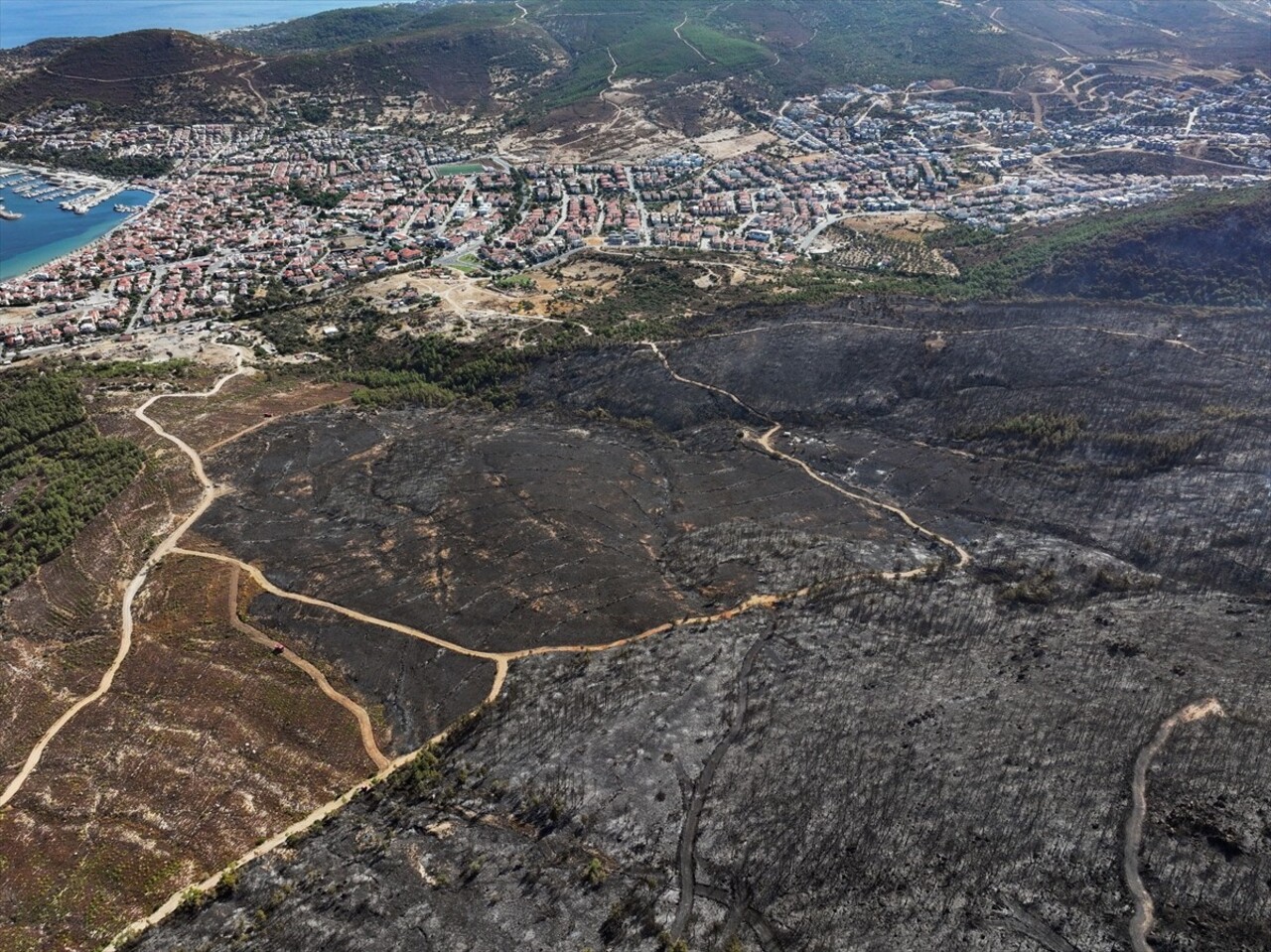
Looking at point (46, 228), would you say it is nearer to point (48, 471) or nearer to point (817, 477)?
point (48, 471)

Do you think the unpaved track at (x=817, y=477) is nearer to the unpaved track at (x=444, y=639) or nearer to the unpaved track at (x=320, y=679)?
the unpaved track at (x=444, y=639)

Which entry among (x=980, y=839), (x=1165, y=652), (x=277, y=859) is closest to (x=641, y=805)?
(x=980, y=839)

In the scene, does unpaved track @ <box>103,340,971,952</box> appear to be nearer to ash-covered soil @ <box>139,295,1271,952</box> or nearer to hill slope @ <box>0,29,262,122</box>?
ash-covered soil @ <box>139,295,1271,952</box>

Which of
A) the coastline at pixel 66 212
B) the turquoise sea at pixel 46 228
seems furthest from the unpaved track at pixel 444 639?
the turquoise sea at pixel 46 228

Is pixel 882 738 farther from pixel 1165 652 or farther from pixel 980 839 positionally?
pixel 1165 652

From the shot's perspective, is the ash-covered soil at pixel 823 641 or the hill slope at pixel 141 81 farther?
the hill slope at pixel 141 81

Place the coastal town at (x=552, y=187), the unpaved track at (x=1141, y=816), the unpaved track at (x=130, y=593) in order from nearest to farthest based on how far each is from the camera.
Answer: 1. the unpaved track at (x=1141, y=816)
2. the unpaved track at (x=130, y=593)
3. the coastal town at (x=552, y=187)
